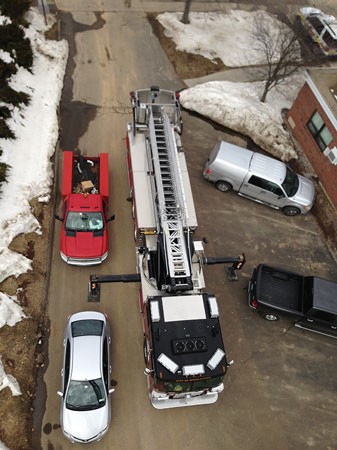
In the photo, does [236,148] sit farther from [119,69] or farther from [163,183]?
[119,69]

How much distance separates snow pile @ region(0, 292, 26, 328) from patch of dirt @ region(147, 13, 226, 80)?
679 inches

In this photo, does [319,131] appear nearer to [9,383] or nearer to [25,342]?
[25,342]

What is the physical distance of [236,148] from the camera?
1633cm

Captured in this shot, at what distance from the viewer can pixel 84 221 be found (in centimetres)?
1341

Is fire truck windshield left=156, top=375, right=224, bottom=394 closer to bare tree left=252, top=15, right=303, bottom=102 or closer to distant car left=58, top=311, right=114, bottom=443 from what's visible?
distant car left=58, top=311, right=114, bottom=443

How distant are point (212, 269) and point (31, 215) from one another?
8210 millimetres

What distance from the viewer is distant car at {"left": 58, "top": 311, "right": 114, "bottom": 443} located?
9.78 metres

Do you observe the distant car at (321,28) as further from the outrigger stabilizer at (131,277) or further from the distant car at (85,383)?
the distant car at (85,383)

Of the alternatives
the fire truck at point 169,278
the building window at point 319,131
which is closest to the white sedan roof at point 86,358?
the fire truck at point 169,278

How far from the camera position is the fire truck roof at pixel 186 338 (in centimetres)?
942

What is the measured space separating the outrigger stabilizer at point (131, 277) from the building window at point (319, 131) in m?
8.80

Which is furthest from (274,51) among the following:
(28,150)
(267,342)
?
(267,342)

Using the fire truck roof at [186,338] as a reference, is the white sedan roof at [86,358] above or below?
below

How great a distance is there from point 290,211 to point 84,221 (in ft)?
32.4
